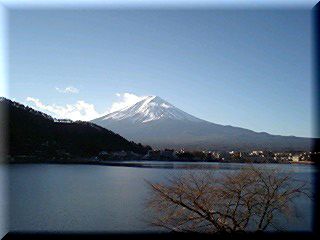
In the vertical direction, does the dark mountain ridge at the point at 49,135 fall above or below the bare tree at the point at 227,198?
above

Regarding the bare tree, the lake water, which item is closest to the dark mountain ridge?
the lake water

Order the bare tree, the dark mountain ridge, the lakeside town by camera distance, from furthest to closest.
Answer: the dark mountain ridge < the lakeside town < the bare tree

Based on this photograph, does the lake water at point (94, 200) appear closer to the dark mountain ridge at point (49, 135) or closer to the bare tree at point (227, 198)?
the bare tree at point (227, 198)

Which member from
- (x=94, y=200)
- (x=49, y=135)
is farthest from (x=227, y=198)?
(x=49, y=135)

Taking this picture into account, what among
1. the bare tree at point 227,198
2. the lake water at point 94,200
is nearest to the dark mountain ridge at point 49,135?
the lake water at point 94,200

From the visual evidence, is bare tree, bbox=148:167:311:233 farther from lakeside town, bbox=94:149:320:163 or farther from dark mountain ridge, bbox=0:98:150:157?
dark mountain ridge, bbox=0:98:150:157

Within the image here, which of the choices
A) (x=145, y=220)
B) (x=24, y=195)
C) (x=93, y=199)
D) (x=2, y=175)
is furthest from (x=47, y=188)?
(x=145, y=220)

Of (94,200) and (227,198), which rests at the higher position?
(227,198)

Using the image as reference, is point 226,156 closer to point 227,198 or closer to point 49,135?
point 227,198

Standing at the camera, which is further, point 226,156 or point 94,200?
point 94,200
